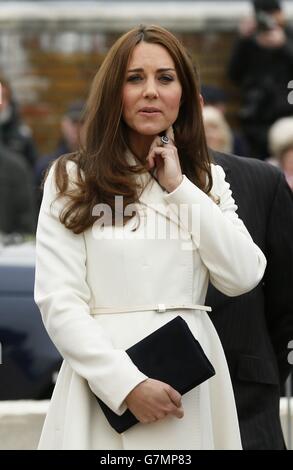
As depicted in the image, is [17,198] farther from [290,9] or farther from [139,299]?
[139,299]

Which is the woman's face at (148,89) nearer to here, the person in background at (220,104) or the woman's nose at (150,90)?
the woman's nose at (150,90)

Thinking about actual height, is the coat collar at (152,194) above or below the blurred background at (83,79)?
above

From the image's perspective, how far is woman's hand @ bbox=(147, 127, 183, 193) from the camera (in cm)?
434

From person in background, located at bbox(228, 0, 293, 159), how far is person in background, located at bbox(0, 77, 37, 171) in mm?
1726

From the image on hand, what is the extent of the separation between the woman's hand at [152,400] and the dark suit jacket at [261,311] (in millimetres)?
975

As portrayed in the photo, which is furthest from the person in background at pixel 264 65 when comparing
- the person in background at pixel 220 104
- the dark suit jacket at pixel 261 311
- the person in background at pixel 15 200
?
the dark suit jacket at pixel 261 311

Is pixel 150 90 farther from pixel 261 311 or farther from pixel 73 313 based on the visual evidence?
pixel 261 311

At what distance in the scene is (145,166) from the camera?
4.45 m

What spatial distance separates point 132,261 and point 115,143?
15.5 inches

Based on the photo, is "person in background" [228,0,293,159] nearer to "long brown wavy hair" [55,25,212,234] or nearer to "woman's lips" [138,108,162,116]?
"long brown wavy hair" [55,25,212,234]

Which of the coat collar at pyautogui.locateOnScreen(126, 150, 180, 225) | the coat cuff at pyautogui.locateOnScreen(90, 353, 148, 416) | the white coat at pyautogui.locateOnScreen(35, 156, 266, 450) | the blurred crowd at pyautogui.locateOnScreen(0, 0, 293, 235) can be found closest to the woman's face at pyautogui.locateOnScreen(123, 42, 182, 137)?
the coat collar at pyautogui.locateOnScreen(126, 150, 180, 225)

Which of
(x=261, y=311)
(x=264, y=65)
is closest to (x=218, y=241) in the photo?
(x=261, y=311)

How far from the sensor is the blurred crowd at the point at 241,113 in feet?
32.9

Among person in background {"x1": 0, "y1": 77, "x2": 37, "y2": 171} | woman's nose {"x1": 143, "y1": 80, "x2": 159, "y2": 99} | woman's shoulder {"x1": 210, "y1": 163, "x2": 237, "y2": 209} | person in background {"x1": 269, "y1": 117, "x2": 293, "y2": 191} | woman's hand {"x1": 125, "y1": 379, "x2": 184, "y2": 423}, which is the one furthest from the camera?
person in background {"x1": 0, "y1": 77, "x2": 37, "y2": 171}
